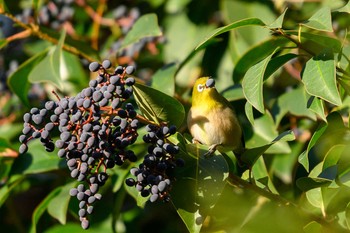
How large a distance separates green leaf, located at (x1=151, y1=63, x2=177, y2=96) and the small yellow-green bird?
0.33 ft

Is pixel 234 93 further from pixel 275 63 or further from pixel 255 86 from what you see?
pixel 255 86

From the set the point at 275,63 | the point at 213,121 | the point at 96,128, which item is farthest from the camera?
the point at 213,121

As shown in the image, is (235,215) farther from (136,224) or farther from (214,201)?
(136,224)

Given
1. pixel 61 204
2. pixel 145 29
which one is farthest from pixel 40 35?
pixel 61 204

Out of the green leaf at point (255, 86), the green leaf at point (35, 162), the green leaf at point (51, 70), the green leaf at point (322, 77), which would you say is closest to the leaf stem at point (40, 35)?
the green leaf at point (51, 70)

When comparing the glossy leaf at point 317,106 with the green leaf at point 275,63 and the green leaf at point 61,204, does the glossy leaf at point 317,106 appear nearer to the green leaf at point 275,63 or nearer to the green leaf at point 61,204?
the green leaf at point 275,63

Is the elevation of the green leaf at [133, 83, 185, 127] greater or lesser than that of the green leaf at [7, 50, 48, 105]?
greater

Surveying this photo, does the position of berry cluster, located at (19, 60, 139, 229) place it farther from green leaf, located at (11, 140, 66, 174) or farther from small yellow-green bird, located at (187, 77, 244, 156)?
green leaf, located at (11, 140, 66, 174)

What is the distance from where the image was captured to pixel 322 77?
68.5 inches

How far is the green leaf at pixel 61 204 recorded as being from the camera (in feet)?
7.95

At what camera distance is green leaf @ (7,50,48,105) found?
8.86 feet

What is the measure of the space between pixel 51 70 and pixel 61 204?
1.80ft

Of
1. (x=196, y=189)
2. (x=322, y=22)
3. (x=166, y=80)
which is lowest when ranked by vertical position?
(x=166, y=80)

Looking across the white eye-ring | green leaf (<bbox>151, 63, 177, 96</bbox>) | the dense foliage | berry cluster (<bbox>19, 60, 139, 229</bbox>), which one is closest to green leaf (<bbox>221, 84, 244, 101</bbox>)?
the dense foliage
